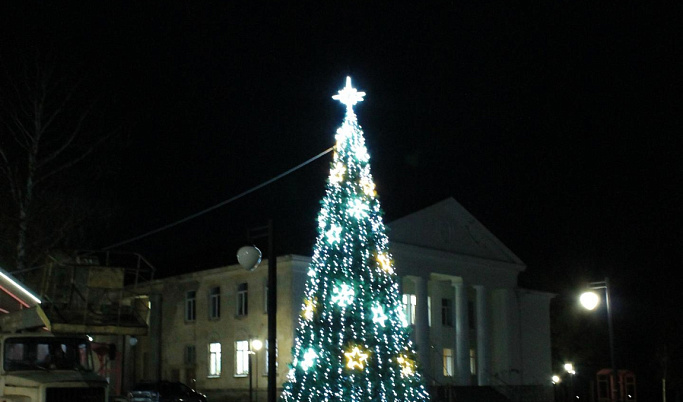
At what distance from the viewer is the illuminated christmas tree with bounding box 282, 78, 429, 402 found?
58.2ft

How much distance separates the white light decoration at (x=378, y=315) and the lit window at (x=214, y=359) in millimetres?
24603

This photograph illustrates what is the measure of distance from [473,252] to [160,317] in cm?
1729

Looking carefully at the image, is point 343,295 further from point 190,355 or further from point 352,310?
point 190,355

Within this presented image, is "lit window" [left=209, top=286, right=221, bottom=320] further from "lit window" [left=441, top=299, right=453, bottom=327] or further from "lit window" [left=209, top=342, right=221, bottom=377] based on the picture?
"lit window" [left=441, top=299, right=453, bottom=327]

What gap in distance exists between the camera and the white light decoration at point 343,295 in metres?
18.2

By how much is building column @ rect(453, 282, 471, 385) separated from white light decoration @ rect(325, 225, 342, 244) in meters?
28.4

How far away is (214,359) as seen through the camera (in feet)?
137

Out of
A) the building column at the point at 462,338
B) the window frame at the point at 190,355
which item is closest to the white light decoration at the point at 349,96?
the window frame at the point at 190,355

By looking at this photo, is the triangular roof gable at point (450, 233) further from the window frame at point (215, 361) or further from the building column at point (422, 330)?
the window frame at point (215, 361)

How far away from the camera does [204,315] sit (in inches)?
1677

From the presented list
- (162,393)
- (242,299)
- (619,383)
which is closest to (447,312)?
(242,299)

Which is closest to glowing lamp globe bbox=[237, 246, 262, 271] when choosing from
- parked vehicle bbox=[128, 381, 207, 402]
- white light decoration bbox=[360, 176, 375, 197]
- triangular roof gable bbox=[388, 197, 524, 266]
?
white light decoration bbox=[360, 176, 375, 197]

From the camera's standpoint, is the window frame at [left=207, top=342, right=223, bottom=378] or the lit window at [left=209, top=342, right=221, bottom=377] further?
the lit window at [left=209, top=342, right=221, bottom=377]

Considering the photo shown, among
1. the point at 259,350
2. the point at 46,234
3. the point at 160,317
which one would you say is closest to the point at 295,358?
the point at 46,234
